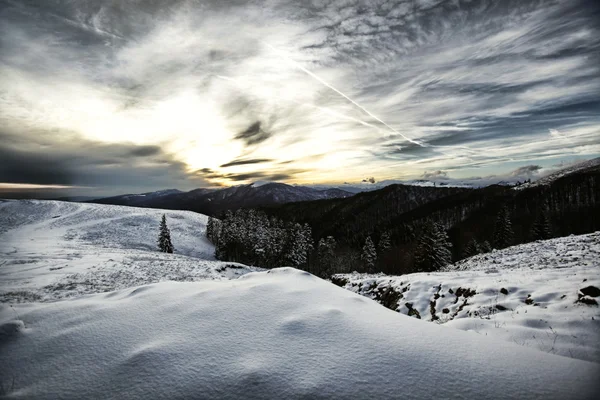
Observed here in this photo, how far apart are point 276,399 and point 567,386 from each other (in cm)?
318

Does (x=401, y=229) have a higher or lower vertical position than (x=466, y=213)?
lower

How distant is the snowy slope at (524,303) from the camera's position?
15.0 ft

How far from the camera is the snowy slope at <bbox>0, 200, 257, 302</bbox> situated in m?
16.6

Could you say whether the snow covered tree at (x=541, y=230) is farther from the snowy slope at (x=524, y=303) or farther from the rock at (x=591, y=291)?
the rock at (x=591, y=291)

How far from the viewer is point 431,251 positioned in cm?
3428

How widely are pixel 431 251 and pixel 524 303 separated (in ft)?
97.9

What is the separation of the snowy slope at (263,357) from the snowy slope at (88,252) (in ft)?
48.0

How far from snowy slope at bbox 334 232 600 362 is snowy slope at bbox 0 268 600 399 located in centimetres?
156

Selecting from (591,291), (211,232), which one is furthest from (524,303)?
(211,232)

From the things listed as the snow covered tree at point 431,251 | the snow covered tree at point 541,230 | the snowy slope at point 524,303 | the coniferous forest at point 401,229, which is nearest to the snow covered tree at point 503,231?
the coniferous forest at point 401,229

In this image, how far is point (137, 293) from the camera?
6.12m

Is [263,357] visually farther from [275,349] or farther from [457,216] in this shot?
[457,216]

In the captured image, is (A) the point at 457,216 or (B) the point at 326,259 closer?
(B) the point at 326,259

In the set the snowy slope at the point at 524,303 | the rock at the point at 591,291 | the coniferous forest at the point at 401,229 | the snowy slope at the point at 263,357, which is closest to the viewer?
the snowy slope at the point at 263,357
